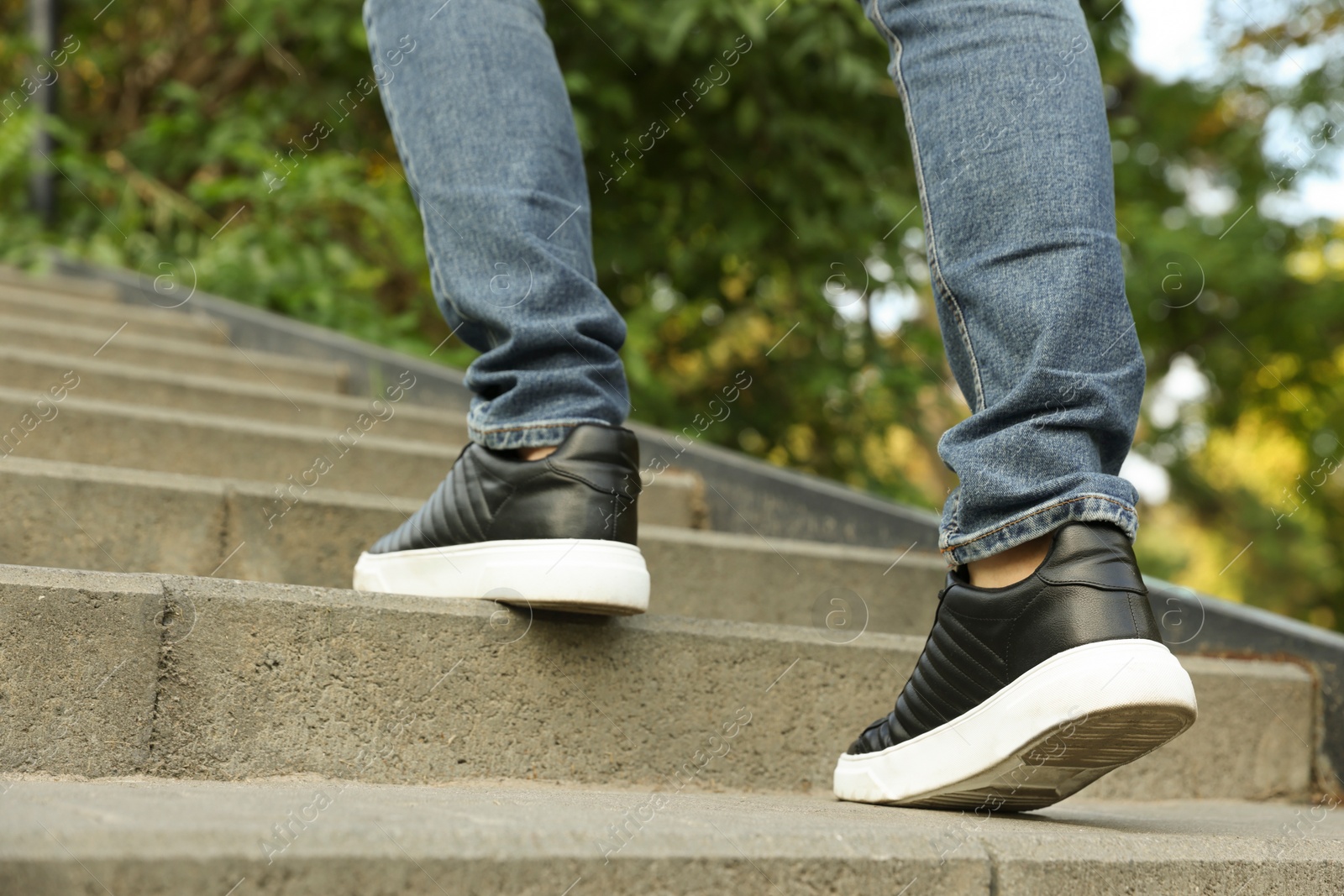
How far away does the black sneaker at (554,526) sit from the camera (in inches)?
46.1

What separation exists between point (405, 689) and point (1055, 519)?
2.21ft

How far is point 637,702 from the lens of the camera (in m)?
1.29

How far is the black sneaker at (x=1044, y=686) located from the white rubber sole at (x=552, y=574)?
32 centimetres

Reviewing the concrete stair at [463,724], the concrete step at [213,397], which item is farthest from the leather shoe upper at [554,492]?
the concrete step at [213,397]

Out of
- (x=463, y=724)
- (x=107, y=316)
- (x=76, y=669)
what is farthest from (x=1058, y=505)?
(x=107, y=316)

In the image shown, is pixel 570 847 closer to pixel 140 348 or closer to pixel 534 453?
pixel 534 453

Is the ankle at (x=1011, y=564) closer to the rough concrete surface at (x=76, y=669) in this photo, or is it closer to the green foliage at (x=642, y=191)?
the rough concrete surface at (x=76, y=669)

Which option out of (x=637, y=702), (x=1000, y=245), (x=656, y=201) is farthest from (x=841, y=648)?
(x=656, y=201)

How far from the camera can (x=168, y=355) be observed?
295cm

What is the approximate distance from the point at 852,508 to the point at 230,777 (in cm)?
143

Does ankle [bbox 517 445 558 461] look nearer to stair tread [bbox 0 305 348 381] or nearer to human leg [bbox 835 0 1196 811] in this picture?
human leg [bbox 835 0 1196 811]

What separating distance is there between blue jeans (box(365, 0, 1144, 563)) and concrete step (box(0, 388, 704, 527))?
883mm

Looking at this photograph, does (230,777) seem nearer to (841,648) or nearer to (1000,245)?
(841,648)

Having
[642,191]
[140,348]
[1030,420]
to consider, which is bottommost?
[1030,420]
